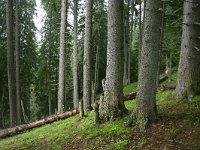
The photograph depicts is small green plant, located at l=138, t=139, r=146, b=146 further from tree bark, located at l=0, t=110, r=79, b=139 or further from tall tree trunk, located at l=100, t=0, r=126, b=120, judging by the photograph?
tree bark, located at l=0, t=110, r=79, b=139

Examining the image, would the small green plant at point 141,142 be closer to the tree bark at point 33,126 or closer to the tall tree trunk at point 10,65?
the tree bark at point 33,126

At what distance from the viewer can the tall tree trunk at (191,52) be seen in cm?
1159

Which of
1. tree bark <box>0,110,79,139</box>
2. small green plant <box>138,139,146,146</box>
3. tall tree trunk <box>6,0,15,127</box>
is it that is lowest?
tree bark <box>0,110,79,139</box>

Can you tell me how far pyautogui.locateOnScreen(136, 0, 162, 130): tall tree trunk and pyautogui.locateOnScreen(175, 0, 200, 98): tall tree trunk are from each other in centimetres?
274

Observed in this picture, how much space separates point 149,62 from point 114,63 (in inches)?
62.5

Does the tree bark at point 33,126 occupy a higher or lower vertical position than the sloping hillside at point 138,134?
lower

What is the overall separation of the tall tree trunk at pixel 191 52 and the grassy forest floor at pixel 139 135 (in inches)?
20.4

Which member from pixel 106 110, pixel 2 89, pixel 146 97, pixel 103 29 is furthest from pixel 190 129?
pixel 103 29

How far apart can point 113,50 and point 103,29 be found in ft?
82.2

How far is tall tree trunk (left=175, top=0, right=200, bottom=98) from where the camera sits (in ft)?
38.0

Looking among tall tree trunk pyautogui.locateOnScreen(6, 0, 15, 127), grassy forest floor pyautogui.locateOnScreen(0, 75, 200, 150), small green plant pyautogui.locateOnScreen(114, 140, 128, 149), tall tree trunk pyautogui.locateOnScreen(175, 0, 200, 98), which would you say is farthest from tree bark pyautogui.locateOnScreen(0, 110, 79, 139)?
small green plant pyautogui.locateOnScreen(114, 140, 128, 149)

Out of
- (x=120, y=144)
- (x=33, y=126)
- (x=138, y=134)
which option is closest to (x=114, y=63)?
(x=138, y=134)

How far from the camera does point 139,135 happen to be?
897cm

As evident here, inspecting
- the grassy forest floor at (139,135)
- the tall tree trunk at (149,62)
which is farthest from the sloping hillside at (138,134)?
the tall tree trunk at (149,62)
